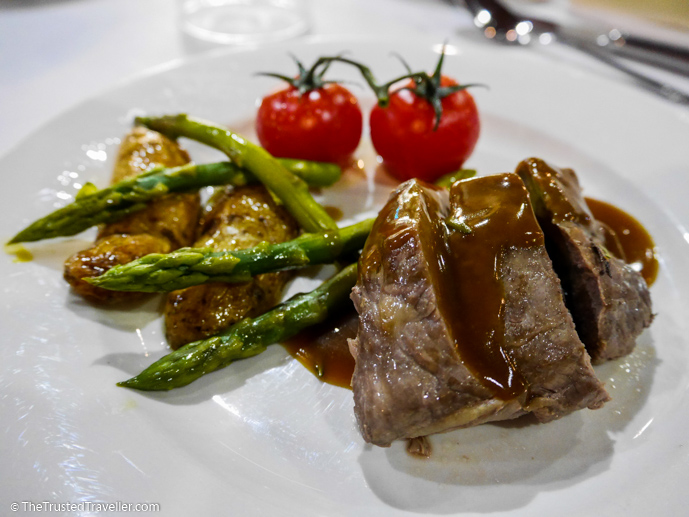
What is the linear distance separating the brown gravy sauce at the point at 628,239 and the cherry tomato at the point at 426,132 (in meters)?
1.00

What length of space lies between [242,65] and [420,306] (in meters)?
3.22

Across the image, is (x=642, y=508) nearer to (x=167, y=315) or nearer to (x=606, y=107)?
(x=167, y=315)

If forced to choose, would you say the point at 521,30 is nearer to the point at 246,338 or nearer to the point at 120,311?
the point at 246,338

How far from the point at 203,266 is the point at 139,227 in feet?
2.24

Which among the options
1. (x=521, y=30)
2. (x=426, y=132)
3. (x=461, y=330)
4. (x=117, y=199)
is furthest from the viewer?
(x=521, y=30)

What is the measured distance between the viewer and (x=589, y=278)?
2484 mm

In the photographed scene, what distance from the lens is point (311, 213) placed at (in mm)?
3195

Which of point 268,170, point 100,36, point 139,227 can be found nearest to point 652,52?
point 268,170

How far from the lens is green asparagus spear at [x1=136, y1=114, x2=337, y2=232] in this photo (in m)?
3.20

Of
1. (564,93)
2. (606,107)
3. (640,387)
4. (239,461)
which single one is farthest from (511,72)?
(239,461)

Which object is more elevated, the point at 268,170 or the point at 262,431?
the point at 268,170

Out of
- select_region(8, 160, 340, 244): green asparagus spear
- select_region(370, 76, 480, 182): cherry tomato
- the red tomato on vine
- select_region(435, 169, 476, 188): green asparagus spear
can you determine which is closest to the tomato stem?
select_region(370, 76, 480, 182): cherry tomato

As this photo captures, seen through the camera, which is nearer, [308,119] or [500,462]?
[500,462]

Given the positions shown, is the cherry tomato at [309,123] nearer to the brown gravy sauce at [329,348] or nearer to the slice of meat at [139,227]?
the slice of meat at [139,227]
